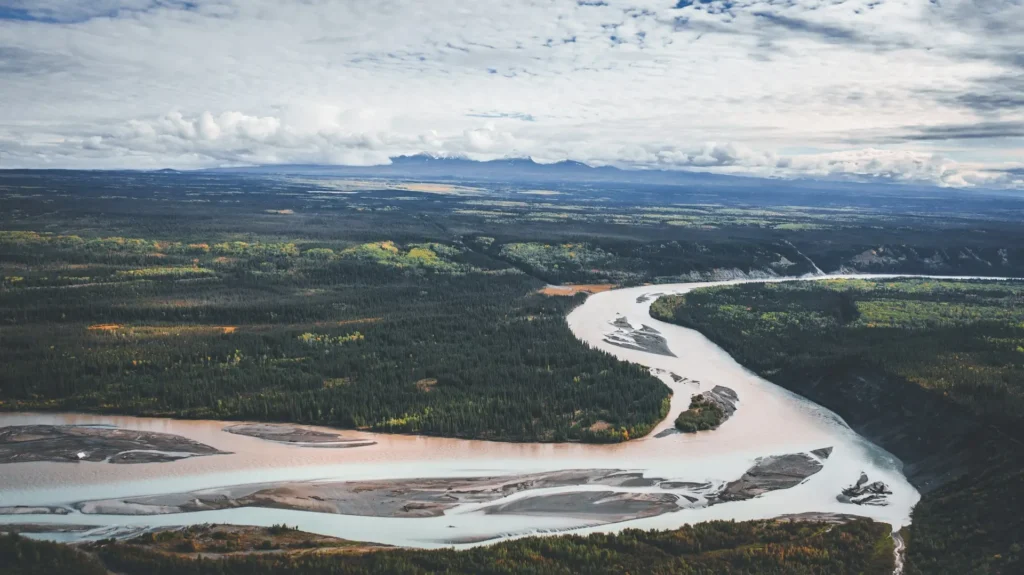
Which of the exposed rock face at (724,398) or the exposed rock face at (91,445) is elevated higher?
the exposed rock face at (724,398)

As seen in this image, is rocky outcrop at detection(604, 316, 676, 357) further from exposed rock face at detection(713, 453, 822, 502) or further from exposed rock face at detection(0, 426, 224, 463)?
exposed rock face at detection(0, 426, 224, 463)

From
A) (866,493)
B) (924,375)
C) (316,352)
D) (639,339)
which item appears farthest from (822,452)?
(316,352)

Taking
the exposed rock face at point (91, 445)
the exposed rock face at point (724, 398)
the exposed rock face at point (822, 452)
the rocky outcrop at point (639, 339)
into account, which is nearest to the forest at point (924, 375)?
the exposed rock face at point (822, 452)

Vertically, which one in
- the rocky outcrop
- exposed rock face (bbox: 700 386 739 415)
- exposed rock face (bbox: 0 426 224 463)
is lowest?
exposed rock face (bbox: 0 426 224 463)

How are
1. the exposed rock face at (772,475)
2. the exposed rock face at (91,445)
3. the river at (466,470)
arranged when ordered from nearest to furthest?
the river at (466,470) → the exposed rock face at (772,475) → the exposed rock face at (91,445)

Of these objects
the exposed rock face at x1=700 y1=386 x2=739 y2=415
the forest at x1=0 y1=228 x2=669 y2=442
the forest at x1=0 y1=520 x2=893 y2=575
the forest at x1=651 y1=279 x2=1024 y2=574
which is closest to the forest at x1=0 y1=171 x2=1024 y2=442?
the forest at x1=0 y1=228 x2=669 y2=442

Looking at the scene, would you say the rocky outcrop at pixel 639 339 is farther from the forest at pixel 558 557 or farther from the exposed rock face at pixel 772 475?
the forest at pixel 558 557
